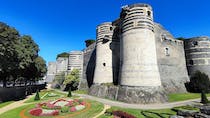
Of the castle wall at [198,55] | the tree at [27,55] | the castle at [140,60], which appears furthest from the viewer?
the castle wall at [198,55]

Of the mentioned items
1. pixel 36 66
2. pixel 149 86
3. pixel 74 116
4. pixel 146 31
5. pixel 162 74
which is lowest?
pixel 74 116

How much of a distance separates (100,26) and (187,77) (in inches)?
1018

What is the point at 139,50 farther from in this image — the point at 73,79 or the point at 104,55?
the point at 73,79

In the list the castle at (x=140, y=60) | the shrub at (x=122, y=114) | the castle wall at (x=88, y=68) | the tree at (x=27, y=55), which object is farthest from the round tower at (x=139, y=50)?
the tree at (x=27, y=55)

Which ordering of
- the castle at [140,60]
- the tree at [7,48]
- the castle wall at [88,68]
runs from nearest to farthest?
the tree at [7,48] < the castle at [140,60] < the castle wall at [88,68]

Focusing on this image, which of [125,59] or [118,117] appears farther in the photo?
[125,59]

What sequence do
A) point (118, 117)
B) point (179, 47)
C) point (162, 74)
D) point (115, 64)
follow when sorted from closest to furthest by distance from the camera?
point (118, 117) → point (162, 74) → point (115, 64) → point (179, 47)

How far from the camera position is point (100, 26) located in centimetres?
3484

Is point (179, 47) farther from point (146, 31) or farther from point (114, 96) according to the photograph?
point (114, 96)

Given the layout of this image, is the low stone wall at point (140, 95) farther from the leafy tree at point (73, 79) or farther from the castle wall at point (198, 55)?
the leafy tree at point (73, 79)

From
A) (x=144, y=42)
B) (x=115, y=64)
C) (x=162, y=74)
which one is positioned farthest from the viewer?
(x=115, y=64)

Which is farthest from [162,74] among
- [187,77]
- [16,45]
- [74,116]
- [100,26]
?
[16,45]

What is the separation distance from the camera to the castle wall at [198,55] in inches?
1334

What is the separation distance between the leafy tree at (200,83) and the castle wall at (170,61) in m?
2.09
